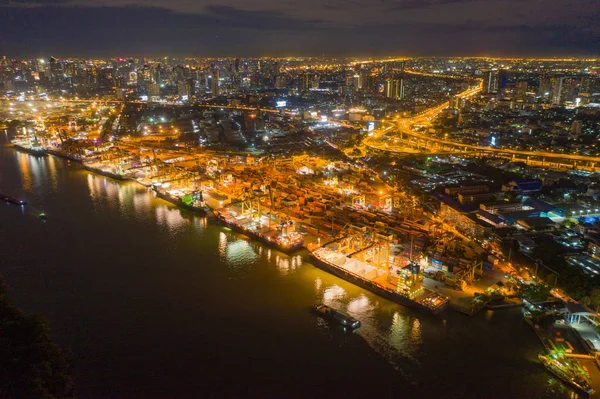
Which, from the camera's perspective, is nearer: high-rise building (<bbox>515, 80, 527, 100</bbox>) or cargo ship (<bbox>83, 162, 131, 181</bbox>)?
cargo ship (<bbox>83, 162, 131, 181</bbox>)

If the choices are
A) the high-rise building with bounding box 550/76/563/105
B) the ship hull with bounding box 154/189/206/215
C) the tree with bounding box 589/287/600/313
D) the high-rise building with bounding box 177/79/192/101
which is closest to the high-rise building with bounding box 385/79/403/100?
the high-rise building with bounding box 550/76/563/105

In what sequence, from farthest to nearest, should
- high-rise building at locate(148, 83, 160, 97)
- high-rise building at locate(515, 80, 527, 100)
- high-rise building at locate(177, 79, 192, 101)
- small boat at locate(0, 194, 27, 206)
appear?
high-rise building at locate(148, 83, 160, 97) < high-rise building at locate(177, 79, 192, 101) < high-rise building at locate(515, 80, 527, 100) < small boat at locate(0, 194, 27, 206)

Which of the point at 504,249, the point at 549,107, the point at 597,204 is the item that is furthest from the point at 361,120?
A: the point at 504,249

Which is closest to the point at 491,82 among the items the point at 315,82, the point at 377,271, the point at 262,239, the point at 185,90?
the point at 315,82

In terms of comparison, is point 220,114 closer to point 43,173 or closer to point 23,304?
point 43,173

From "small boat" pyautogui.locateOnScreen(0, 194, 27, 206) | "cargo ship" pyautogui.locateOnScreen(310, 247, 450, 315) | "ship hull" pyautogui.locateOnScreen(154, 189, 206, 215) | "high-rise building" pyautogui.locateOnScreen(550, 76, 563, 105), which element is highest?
"high-rise building" pyautogui.locateOnScreen(550, 76, 563, 105)

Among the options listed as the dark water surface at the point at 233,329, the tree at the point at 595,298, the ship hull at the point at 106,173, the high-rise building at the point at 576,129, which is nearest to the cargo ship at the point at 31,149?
the ship hull at the point at 106,173

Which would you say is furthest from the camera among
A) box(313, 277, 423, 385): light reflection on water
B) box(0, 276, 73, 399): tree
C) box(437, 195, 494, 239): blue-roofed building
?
box(437, 195, 494, 239): blue-roofed building

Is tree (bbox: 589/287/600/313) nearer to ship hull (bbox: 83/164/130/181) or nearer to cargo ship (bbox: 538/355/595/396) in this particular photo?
cargo ship (bbox: 538/355/595/396)
